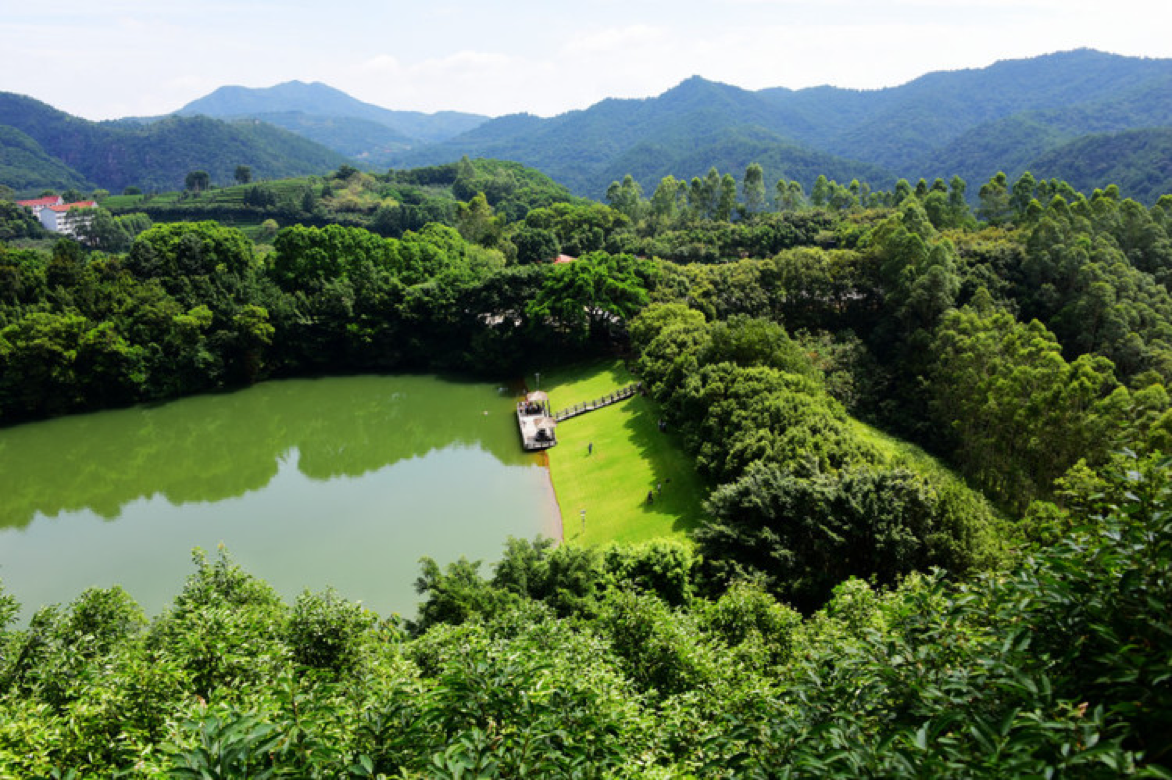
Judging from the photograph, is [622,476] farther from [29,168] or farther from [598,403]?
[29,168]

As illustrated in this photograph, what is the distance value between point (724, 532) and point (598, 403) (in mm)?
17218

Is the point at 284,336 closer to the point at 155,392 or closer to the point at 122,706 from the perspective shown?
the point at 155,392

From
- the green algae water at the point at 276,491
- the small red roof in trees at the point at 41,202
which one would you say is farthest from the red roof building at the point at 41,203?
the green algae water at the point at 276,491

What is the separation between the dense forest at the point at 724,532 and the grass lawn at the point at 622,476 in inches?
82.4

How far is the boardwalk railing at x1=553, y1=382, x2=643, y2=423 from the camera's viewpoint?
3291 centimetres

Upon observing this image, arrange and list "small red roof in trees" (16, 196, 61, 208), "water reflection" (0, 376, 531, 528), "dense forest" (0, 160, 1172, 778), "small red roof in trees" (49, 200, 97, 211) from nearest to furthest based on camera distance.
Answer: "dense forest" (0, 160, 1172, 778)
"water reflection" (0, 376, 531, 528)
"small red roof in trees" (49, 200, 97, 211)
"small red roof in trees" (16, 196, 61, 208)

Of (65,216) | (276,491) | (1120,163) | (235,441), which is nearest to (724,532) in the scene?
(276,491)

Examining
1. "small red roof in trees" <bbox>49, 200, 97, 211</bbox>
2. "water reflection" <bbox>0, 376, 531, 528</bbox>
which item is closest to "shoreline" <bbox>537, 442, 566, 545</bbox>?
"water reflection" <bbox>0, 376, 531, 528</bbox>

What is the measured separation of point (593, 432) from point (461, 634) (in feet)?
68.9

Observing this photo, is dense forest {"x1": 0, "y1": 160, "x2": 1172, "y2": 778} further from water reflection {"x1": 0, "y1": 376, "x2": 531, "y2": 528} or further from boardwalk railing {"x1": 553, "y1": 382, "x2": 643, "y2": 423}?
boardwalk railing {"x1": 553, "y1": 382, "x2": 643, "y2": 423}

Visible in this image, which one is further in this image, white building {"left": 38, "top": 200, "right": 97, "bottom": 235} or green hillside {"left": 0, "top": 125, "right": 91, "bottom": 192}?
green hillside {"left": 0, "top": 125, "right": 91, "bottom": 192}

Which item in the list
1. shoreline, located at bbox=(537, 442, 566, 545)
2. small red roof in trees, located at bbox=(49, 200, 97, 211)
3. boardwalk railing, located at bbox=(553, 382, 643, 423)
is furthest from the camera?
small red roof in trees, located at bbox=(49, 200, 97, 211)

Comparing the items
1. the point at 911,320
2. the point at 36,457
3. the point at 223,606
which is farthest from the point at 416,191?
the point at 223,606

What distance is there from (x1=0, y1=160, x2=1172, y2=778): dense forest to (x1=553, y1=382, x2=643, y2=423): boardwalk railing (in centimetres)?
366
